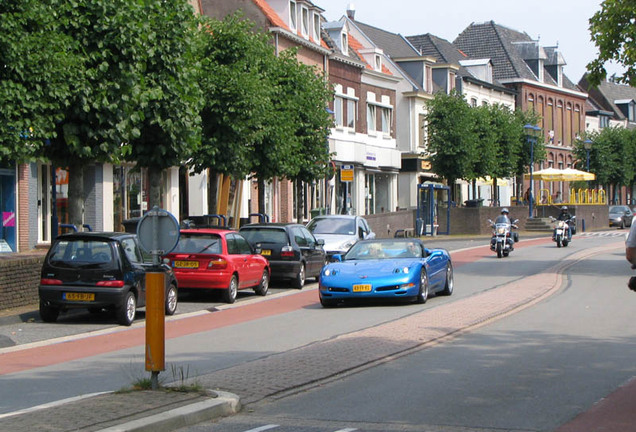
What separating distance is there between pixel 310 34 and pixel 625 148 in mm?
40147

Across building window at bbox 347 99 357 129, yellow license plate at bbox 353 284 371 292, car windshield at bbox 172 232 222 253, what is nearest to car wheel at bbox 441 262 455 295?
yellow license plate at bbox 353 284 371 292

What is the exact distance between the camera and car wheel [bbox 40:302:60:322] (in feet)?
56.9

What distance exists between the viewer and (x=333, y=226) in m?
30.8

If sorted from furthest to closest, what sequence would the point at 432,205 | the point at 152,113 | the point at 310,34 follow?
the point at 432,205, the point at 310,34, the point at 152,113

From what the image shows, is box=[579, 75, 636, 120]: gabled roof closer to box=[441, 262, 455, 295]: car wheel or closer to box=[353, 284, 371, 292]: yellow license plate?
box=[441, 262, 455, 295]: car wheel

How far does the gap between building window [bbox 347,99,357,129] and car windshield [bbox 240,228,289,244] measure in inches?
1199

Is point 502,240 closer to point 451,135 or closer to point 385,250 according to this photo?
point 385,250

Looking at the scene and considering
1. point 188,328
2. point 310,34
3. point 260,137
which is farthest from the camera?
point 310,34

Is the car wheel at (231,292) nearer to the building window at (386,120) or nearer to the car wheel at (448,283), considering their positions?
the car wheel at (448,283)

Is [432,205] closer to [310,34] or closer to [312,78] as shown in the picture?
[310,34]

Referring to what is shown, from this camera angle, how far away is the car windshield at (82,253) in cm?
1714

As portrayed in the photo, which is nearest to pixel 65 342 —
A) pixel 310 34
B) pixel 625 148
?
pixel 310 34

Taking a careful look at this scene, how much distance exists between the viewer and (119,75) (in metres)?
20.2

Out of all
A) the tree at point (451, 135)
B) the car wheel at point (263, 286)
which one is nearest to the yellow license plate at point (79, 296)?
the car wheel at point (263, 286)
